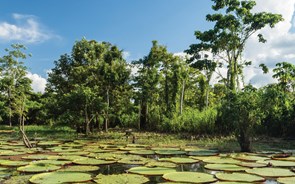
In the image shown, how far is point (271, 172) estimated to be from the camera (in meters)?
6.16

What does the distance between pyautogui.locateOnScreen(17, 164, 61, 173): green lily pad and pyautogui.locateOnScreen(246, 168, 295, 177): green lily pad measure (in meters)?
4.15

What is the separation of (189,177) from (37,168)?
3338mm

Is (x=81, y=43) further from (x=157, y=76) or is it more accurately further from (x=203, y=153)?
(x=203, y=153)

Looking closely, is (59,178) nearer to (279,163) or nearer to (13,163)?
(13,163)

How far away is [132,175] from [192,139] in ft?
25.4

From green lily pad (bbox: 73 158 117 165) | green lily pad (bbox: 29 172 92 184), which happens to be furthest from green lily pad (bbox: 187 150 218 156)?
green lily pad (bbox: 29 172 92 184)

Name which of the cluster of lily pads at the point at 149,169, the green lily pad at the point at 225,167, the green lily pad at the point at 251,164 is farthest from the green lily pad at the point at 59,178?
the green lily pad at the point at 251,164

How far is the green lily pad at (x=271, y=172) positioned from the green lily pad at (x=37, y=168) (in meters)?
4.15

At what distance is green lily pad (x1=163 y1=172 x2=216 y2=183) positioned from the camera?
5570 millimetres

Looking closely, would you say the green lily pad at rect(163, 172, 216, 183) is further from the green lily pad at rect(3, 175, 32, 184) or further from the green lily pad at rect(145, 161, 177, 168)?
the green lily pad at rect(3, 175, 32, 184)

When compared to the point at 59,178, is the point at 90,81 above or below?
above

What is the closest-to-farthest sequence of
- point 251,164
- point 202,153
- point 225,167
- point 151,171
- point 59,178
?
point 59,178 → point 151,171 → point 225,167 → point 251,164 → point 202,153

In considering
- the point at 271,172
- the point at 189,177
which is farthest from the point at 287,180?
the point at 189,177

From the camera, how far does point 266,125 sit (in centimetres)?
1371
